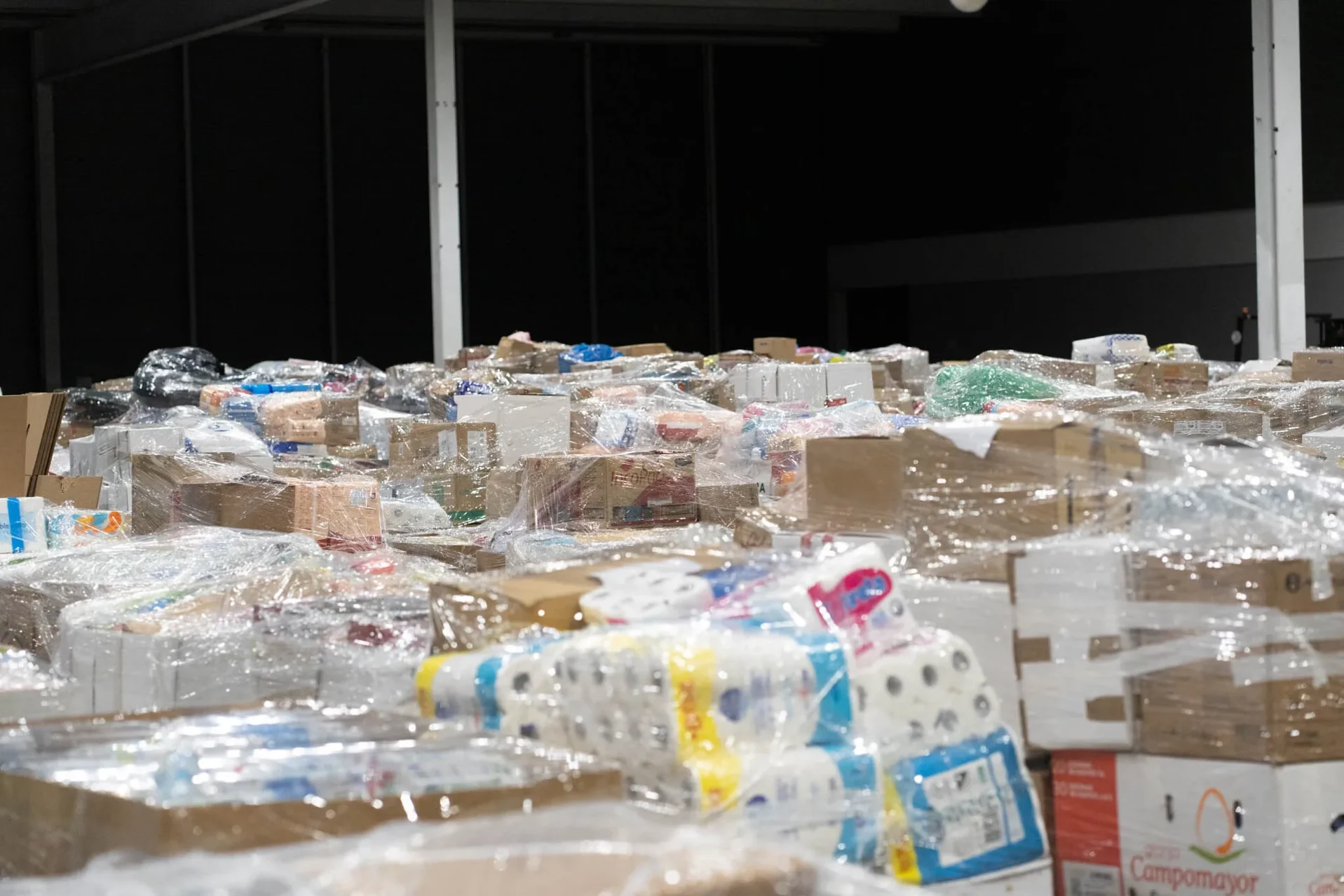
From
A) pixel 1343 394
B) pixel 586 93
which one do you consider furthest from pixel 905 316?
pixel 1343 394

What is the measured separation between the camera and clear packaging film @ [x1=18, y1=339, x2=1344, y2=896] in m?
1.55

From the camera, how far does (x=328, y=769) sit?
5.39ft

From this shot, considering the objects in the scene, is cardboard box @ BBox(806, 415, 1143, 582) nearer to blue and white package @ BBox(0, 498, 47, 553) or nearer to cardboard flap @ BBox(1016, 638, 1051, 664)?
cardboard flap @ BBox(1016, 638, 1051, 664)

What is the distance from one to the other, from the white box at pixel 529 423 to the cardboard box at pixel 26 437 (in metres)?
1.43

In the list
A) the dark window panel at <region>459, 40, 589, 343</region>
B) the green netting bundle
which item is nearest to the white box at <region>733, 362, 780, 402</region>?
the green netting bundle

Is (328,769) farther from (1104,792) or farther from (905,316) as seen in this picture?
(905,316)

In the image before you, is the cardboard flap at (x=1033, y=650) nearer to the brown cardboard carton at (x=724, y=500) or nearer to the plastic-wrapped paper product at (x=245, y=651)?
the plastic-wrapped paper product at (x=245, y=651)

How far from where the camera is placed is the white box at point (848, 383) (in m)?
6.55

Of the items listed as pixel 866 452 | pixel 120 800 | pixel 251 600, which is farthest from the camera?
pixel 251 600

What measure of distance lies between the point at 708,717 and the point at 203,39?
50.0ft

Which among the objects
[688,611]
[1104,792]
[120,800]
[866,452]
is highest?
[866,452]

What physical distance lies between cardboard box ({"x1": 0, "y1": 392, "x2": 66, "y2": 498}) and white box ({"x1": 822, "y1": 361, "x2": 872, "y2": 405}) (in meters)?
3.23

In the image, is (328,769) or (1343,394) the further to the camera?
(1343,394)

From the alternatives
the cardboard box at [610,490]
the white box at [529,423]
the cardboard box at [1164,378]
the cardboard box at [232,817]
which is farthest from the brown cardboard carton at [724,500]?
the cardboard box at [1164,378]
